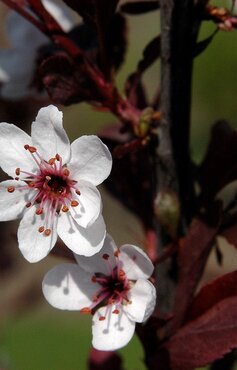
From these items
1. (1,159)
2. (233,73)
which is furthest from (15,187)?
(233,73)

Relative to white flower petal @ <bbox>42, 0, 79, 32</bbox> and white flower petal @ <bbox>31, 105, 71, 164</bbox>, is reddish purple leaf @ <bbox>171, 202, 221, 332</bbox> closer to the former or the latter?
white flower petal @ <bbox>31, 105, 71, 164</bbox>

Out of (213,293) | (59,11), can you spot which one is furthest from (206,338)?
(59,11)

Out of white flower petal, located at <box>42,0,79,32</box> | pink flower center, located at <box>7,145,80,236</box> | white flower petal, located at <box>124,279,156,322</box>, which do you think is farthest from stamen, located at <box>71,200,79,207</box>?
white flower petal, located at <box>42,0,79,32</box>

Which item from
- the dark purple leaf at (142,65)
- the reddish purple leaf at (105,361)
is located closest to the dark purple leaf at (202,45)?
the dark purple leaf at (142,65)

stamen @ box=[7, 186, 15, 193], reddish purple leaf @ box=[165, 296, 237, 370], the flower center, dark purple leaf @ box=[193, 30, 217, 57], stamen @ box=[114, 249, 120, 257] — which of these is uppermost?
dark purple leaf @ box=[193, 30, 217, 57]

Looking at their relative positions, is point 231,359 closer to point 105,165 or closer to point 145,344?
point 145,344

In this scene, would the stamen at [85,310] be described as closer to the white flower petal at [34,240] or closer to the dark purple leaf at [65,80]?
the white flower petal at [34,240]
